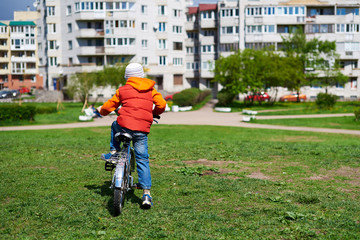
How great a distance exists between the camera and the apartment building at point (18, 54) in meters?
101

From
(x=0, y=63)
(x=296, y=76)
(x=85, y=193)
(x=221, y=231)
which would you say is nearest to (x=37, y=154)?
(x=85, y=193)

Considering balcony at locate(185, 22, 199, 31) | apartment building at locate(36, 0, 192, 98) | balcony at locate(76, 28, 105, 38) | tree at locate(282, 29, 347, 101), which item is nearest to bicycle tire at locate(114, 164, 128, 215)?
tree at locate(282, 29, 347, 101)

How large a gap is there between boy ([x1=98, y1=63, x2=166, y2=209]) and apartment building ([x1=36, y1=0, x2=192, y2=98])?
6418 centimetres

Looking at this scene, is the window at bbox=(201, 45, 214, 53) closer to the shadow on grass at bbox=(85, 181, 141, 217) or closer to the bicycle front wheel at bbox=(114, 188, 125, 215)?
the shadow on grass at bbox=(85, 181, 141, 217)

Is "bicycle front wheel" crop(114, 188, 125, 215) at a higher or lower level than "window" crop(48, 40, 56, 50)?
lower

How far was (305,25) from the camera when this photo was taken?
73688 millimetres

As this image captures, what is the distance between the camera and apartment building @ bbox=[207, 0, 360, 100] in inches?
2891

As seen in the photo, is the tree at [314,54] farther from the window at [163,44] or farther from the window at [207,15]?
the window at [163,44]

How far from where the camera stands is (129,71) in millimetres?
6875

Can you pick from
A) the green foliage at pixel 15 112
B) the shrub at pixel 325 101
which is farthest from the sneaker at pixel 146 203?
the shrub at pixel 325 101

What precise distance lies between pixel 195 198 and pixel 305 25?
233 feet

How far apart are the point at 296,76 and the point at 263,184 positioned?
45.3 metres

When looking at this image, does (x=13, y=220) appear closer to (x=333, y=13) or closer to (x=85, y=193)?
(x=85, y=193)

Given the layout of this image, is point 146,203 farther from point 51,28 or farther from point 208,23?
point 51,28
